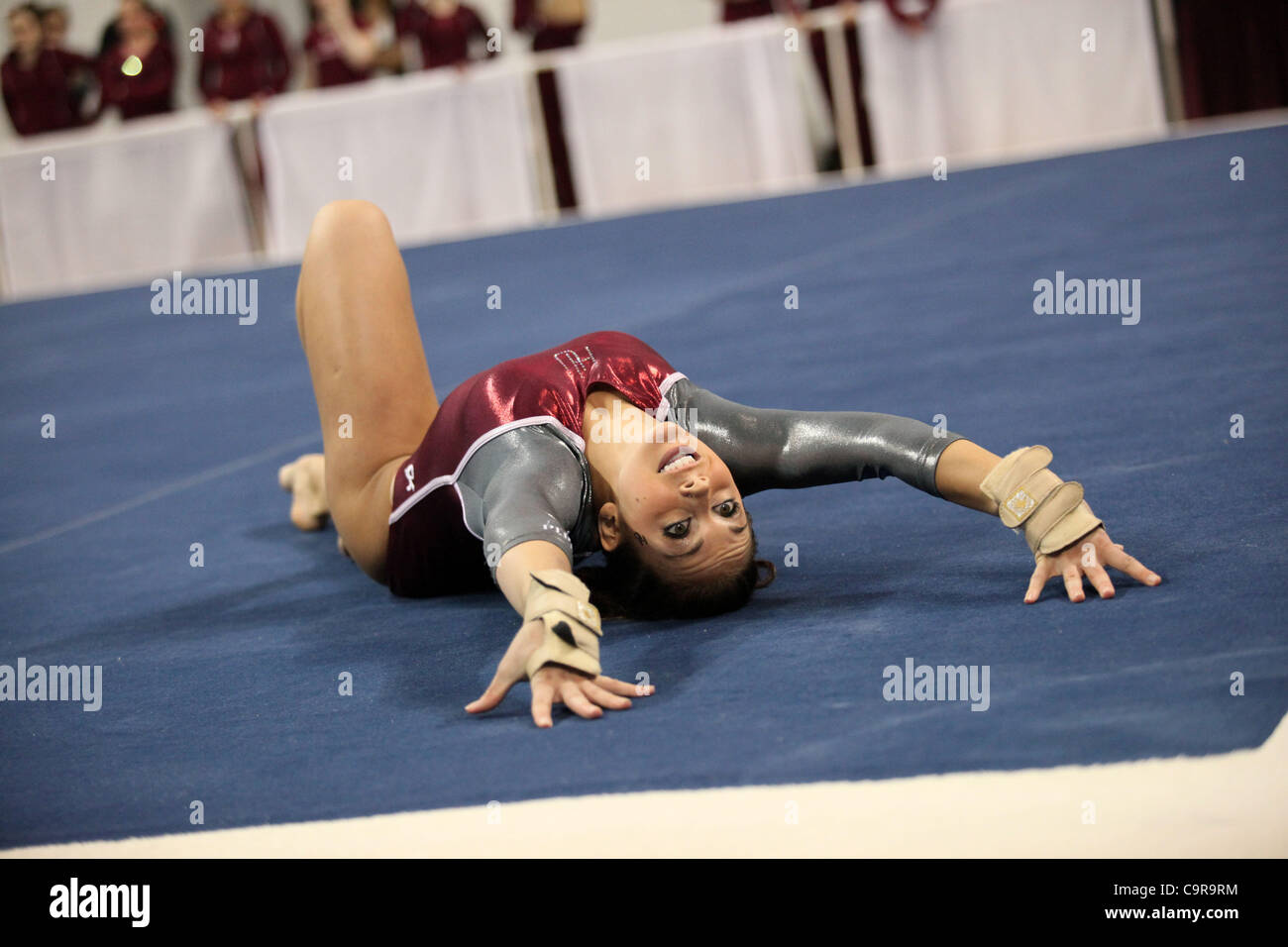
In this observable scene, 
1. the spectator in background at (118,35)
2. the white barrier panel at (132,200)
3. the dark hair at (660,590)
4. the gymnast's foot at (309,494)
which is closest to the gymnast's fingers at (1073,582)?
the dark hair at (660,590)

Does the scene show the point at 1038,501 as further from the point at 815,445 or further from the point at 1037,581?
the point at 815,445

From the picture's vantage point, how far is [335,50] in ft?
39.0

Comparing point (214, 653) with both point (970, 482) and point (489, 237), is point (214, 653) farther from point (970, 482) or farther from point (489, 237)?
point (489, 237)

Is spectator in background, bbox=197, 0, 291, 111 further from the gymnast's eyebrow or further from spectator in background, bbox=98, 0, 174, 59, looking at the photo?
the gymnast's eyebrow

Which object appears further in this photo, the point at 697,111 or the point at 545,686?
the point at 697,111

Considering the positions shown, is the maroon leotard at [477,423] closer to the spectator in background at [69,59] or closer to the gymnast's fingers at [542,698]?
the gymnast's fingers at [542,698]

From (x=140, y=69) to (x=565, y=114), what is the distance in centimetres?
342

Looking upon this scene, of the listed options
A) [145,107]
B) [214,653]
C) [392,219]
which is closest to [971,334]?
[214,653]

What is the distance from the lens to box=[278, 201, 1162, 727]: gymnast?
9.30ft

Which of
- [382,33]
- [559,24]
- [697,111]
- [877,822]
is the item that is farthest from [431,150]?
[877,822]

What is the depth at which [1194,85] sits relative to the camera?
32.9 ft

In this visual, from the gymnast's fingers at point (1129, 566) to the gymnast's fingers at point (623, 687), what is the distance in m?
0.93

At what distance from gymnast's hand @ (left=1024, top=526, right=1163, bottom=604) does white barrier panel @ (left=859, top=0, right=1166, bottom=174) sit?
297 inches

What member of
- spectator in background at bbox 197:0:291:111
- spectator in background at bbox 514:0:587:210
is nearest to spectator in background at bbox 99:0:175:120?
spectator in background at bbox 197:0:291:111
